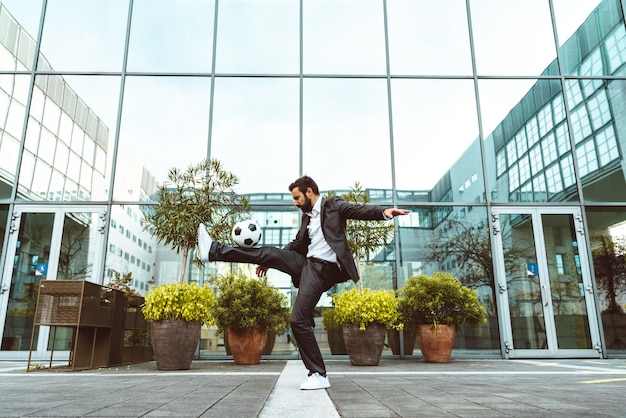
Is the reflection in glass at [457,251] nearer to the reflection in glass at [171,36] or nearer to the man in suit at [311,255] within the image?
the man in suit at [311,255]

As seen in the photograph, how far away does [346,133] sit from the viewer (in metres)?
9.02

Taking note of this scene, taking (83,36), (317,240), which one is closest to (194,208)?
(317,240)

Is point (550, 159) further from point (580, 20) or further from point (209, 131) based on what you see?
point (209, 131)

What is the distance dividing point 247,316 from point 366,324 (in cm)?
160

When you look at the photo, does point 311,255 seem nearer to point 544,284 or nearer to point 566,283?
point 544,284

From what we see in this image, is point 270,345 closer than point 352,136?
Yes

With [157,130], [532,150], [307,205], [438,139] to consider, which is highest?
[157,130]

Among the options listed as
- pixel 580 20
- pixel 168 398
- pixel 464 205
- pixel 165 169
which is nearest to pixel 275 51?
pixel 165 169

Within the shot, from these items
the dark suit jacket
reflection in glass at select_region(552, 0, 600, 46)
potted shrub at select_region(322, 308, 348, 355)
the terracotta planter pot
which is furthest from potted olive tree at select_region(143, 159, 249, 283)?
reflection in glass at select_region(552, 0, 600, 46)

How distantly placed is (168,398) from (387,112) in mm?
7257

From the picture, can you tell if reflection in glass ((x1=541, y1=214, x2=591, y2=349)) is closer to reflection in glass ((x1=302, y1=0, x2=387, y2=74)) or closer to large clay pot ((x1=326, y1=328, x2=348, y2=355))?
large clay pot ((x1=326, y1=328, x2=348, y2=355))

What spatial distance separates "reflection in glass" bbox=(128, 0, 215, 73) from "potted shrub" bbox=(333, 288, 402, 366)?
564cm

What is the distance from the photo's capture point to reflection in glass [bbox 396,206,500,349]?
773 centimetres

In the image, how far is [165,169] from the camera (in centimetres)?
852
